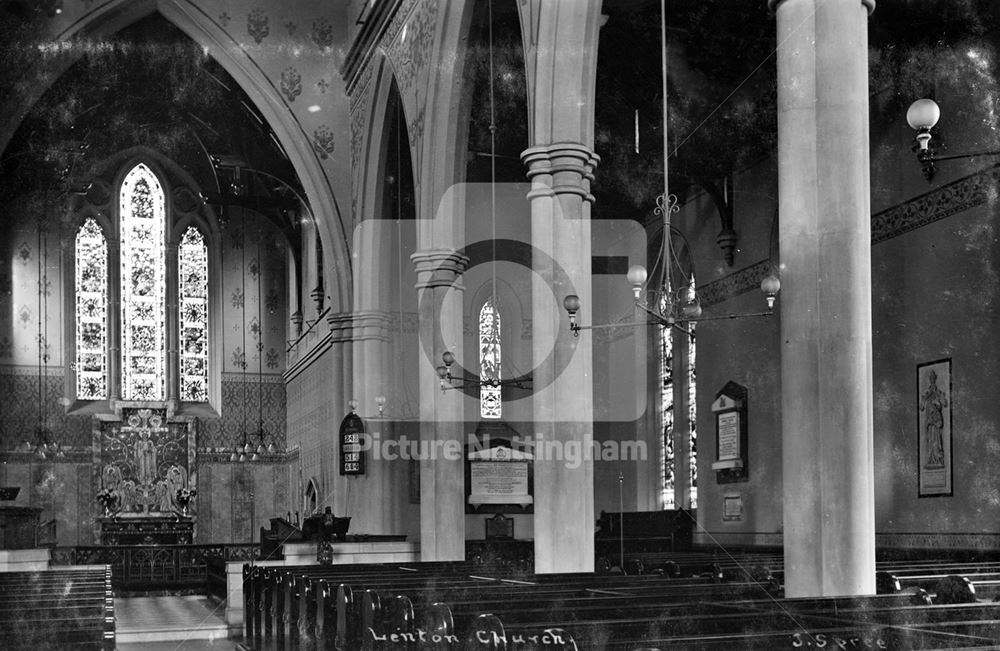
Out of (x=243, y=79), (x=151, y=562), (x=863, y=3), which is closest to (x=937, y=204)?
(x=863, y=3)

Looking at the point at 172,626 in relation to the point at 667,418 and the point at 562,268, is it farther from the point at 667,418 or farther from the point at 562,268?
the point at 667,418

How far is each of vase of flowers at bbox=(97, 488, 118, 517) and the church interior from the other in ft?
0.18

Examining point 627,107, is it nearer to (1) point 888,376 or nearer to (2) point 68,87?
(1) point 888,376

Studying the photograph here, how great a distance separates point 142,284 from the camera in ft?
77.4

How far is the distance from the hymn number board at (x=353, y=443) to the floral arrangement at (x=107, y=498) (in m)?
7.52

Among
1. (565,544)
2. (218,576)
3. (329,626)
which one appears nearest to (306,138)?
(218,576)

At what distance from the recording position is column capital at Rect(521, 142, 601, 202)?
944cm

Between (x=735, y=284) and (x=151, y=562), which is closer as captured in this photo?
(x=735, y=284)

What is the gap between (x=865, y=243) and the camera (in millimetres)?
5930

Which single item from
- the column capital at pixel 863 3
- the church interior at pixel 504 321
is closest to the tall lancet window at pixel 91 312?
the church interior at pixel 504 321

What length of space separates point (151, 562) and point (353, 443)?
204 inches

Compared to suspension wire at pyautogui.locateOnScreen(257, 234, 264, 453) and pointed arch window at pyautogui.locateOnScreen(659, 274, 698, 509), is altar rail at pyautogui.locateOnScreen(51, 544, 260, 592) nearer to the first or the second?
suspension wire at pyautogui.locateOnScreen(257, 234, 264, 453)

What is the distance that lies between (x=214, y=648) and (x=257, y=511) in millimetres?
12775

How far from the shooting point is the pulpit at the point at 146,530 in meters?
21.6
